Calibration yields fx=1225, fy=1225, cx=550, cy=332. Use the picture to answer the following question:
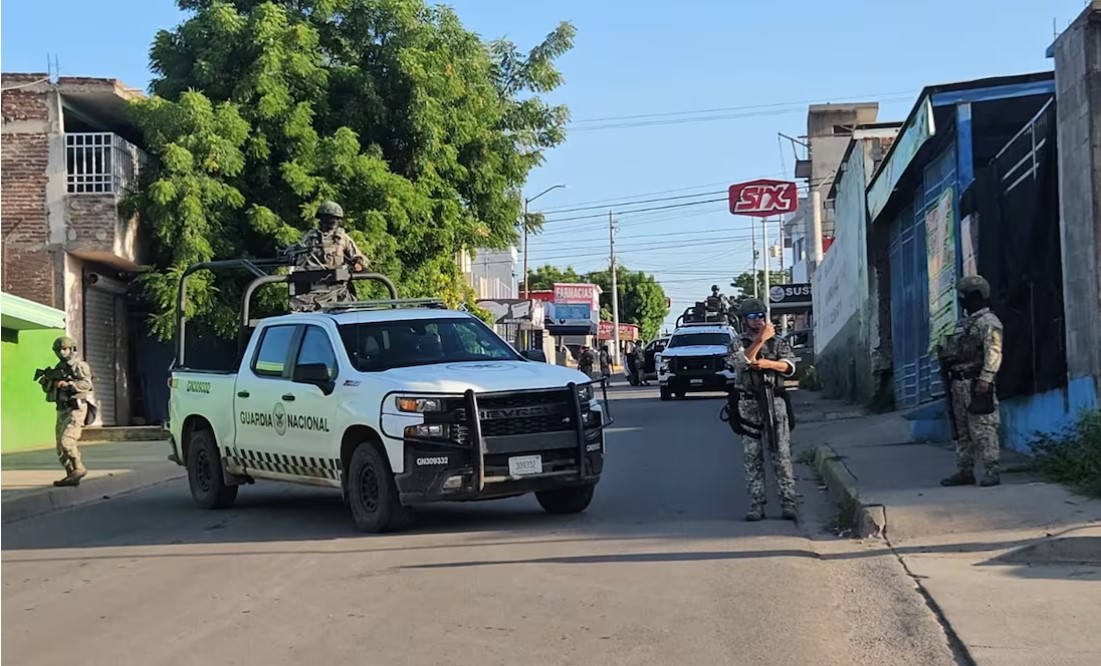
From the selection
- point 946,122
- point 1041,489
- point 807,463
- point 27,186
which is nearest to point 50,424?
point 27,186

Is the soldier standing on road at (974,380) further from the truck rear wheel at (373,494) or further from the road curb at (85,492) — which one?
the road curb at (85,492)

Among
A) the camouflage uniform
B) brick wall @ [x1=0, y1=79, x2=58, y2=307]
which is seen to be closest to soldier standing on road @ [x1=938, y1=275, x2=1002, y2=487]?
the camouflage uniform

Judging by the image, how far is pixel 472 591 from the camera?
739 cm

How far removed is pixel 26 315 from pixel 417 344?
11242 millimetres

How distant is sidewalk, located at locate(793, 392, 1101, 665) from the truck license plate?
246 centimetres

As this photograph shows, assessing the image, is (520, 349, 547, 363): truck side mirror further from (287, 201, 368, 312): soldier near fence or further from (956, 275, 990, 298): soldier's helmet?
(956, 275, 990, 298): soldier's helmet

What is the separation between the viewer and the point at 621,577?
7.65 meters

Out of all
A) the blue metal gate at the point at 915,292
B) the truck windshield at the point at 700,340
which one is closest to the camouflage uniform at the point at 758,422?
the blue metal gate at the point at 915,292

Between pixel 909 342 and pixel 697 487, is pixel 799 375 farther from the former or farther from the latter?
pixel 697 487

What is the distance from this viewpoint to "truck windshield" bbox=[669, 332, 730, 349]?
30.7 m

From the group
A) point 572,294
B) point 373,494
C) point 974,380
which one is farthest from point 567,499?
point 572,294

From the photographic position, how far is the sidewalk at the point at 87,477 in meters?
13.1

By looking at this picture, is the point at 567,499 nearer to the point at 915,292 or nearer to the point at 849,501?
the point at 849,501

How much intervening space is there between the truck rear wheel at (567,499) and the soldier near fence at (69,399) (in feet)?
21.3
